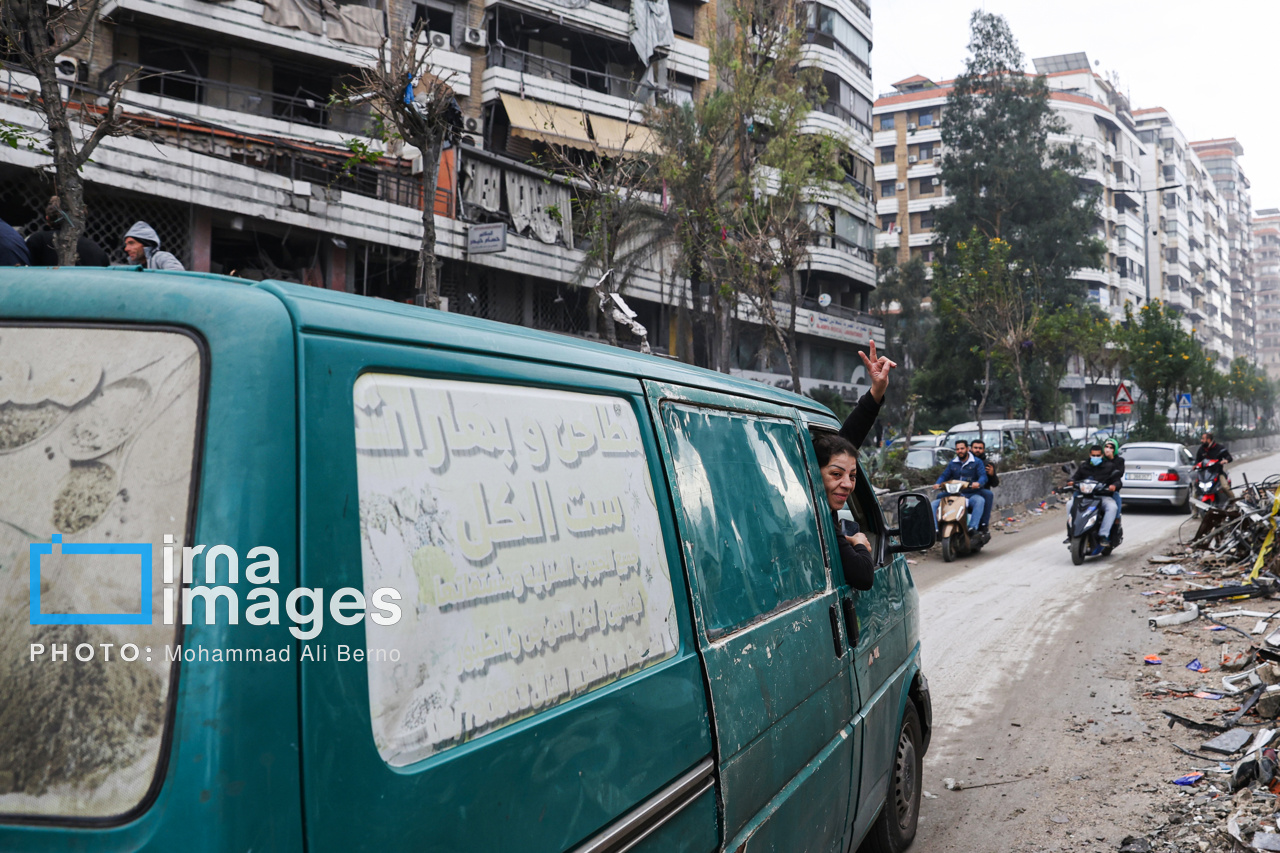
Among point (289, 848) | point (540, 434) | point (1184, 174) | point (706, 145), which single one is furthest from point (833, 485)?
point (1184, 174)

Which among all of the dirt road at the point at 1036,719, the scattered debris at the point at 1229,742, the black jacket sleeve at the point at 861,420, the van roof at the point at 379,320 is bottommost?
the dirt road at the point at 1036,719

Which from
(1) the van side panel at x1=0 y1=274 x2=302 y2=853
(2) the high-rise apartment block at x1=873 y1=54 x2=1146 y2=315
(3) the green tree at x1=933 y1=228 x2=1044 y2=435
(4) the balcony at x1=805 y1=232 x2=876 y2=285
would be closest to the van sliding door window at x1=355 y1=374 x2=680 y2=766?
(1) the van side panel at x1=0 y1=274 x2=302 y2=853

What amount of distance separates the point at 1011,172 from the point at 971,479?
107 ft

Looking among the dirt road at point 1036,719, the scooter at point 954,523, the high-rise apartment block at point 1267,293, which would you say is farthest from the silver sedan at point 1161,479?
the high-rise apartment block at point 1267,293

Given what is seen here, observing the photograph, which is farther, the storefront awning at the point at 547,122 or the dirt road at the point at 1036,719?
the storefront awning at the point at 547,122

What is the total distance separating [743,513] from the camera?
8.69 ft

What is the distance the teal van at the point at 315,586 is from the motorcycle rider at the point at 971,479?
42.8 ft

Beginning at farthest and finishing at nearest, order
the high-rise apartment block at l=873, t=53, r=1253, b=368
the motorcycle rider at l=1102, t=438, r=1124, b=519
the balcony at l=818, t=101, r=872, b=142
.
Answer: the high-rise apartment block at l=873, t=53, r=1253, b=368 < the balcony at l=818, t=101, r=872, b=142 < the motorcycle rider at l=1102, t=438, r=1124, b=519

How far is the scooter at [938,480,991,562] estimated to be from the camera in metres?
13.7

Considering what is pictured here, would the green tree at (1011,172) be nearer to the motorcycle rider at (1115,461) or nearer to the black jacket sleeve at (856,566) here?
the motorcycle rider at (1115,461)

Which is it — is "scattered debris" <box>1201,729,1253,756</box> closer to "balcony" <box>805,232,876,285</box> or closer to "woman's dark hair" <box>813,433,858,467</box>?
"woman's dark hair" <box>813,433,858,467</box>

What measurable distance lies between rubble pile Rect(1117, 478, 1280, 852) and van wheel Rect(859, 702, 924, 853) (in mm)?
908

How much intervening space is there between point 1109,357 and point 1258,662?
3778 centimetres

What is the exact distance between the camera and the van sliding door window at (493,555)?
142 centimetres
